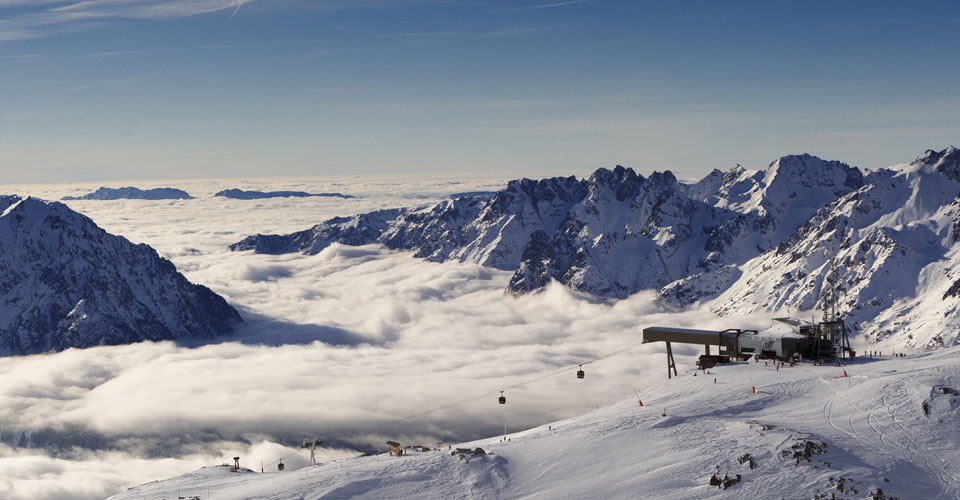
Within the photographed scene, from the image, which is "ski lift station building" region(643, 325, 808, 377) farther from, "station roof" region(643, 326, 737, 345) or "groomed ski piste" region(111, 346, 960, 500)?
"groomed ski piste" region(111, 346, 960, 500)

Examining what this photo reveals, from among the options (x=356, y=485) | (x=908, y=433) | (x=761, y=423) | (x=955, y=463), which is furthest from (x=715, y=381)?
(x=356, y=485)

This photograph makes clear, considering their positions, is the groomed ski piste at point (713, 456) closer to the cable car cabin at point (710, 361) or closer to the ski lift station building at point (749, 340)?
the ski lift station building at point (749, 340)

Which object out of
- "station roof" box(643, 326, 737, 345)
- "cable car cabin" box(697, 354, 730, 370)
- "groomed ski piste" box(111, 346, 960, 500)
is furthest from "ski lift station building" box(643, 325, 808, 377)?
"groomed ski piste" box(111, 346, 960, 500)

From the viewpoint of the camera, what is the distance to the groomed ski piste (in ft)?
211

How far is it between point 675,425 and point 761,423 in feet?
25.9

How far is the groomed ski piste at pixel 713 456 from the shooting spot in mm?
64375

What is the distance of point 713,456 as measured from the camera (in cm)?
6894

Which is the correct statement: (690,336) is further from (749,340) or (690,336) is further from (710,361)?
(749,340)

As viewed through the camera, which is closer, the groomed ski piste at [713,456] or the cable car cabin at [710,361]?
the groomed ski piste at [713,456]

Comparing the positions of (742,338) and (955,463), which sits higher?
(742,338)

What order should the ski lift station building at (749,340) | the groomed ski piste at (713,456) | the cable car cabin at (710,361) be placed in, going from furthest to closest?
the cable car cabin at (710,361)
the ski lift station building at (749,340)
the groomed ski piste at (713,456)

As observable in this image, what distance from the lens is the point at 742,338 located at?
113 m

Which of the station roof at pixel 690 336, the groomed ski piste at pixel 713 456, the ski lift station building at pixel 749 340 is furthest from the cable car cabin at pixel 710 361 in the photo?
the groomed ski piste at pixel 713 456

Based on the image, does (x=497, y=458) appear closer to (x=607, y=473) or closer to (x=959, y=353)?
(x=607, y=473)
